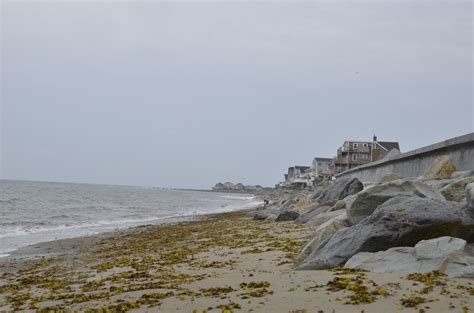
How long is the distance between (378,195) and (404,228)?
2.28 m

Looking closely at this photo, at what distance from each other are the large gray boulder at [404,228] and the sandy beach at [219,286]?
0.62m

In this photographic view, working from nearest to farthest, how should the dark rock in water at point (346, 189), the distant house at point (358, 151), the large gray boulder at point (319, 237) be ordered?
the large gray boulder at point (319, 237), the dark rock in water at point (346, 189), the distant house at point (358, 151)

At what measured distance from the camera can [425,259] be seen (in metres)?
5.61

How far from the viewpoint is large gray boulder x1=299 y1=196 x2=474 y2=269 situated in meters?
6.44

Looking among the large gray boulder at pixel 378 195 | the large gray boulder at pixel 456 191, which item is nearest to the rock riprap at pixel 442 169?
the large gray boulder at pixel 456 191

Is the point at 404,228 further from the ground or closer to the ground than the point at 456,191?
closer to the ground

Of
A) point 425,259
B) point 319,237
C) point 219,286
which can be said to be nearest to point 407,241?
point 425,259

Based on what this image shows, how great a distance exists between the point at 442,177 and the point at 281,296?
28.7 feet

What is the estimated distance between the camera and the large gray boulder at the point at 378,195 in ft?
28.1

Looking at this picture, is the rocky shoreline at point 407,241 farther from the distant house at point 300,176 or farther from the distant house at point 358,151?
the distant house at point 300,176

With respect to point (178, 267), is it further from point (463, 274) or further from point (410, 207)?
point (463, 274)

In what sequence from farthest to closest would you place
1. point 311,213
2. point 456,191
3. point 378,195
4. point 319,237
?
point 311,213 < point 456,191 < point 378,195 < point 319,237

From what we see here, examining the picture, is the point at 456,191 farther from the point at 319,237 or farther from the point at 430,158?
the point at 430,158

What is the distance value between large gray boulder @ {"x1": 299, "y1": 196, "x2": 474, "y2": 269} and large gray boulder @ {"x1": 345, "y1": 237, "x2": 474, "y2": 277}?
0.32 m
